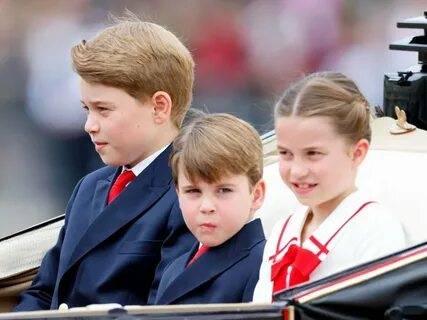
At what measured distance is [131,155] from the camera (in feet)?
8.95

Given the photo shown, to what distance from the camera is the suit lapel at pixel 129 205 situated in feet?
8.93

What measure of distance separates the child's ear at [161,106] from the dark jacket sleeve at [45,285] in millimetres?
321

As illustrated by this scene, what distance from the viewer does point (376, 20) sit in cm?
627

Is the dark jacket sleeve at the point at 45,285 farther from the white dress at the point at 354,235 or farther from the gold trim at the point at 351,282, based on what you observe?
the gold trim at the point at 351,282

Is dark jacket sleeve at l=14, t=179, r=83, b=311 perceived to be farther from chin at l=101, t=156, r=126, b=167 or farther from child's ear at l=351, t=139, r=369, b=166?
child's ear at l=351, t=139, r=369, b=166

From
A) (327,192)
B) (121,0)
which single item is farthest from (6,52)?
(327,192)

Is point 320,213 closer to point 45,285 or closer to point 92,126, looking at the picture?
point 92,126

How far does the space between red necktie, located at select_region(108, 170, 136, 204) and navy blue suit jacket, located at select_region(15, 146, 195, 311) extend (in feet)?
0.09

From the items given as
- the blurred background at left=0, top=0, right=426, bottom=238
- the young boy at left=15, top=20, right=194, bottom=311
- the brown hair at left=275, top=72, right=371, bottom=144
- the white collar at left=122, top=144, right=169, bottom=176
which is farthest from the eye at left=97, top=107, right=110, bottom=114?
the blurred background at left=0, top=0, right=426, bottom=238

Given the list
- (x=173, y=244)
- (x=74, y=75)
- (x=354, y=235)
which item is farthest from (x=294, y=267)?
(x=74, y=75)

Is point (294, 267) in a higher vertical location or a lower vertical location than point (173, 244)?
higher

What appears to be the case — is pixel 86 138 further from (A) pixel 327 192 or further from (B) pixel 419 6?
(A) pixel 327 192

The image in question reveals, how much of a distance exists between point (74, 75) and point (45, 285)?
3091mm

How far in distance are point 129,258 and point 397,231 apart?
63 centimetres
